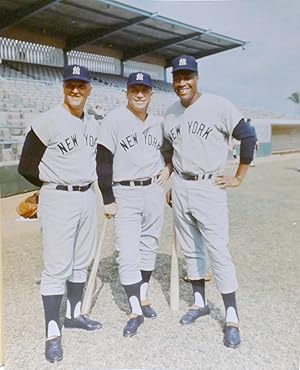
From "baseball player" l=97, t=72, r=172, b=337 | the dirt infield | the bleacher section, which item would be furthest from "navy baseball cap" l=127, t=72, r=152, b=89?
the bleacher section

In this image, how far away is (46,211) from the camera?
1.90 metres

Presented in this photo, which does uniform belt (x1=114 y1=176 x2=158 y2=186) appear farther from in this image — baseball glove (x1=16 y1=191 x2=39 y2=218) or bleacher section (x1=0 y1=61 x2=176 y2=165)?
bleacher section (x1=0 y1=61 x2=176 y2=165)

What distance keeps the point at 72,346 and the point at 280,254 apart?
2.12 metres

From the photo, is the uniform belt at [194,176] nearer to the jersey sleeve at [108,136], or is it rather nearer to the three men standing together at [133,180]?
the three men standing together at [133,180]

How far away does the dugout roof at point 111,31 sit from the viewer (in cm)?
259

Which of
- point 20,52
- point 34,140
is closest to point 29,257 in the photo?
point 34,140

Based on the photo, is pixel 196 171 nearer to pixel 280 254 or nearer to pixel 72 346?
pixel 72 346

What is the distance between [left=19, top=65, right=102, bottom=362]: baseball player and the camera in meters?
1.87

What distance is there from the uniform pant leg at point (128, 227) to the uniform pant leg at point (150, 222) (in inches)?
1.8

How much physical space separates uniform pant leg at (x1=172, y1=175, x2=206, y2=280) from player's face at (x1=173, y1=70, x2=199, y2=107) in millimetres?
428

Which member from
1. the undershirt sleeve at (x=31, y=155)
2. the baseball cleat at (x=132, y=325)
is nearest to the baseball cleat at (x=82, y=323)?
the baseball cleat at (x=132, y=325)

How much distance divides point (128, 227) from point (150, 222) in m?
0.14

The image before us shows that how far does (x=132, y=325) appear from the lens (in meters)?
2.05

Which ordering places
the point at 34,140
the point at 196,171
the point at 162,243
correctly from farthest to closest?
the point at 162,243 → the point at 196,171 → the point at 34,140
